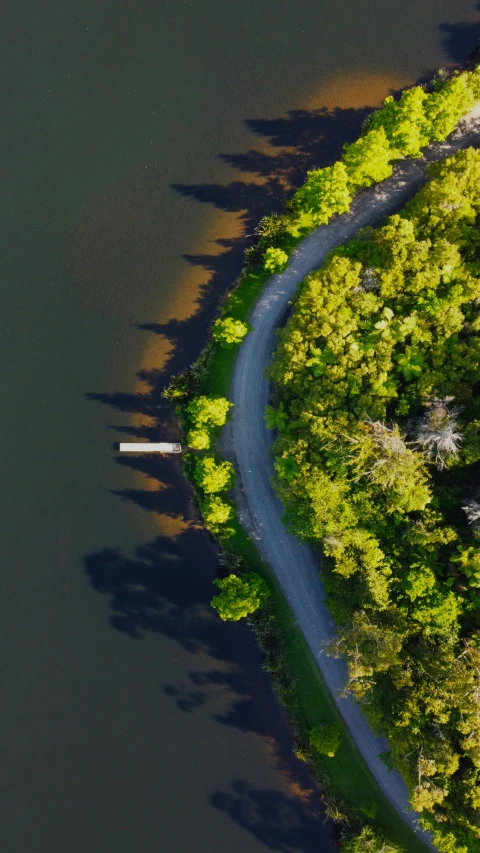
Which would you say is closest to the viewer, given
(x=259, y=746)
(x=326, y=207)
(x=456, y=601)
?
(x=456, y=601)

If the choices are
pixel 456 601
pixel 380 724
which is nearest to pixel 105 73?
pixel 456 601

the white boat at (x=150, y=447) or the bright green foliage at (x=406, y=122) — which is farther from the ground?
the bright green foliage at (x=406, y=122)

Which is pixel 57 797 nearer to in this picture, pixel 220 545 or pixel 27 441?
pixel 220 545

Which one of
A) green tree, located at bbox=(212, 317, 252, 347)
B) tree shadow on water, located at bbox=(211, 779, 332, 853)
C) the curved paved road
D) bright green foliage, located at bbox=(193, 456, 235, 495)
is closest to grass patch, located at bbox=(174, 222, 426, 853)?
the curved paved road

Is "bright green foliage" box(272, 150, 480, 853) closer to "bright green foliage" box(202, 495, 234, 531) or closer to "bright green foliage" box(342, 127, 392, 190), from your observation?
"bright green foliage" box(342, 127, 392, 190)

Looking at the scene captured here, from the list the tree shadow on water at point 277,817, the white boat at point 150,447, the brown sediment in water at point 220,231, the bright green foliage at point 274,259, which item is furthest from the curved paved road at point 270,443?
the tree shadow on water at point 277,817

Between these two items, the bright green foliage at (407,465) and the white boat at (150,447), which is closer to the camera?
the bright green foliage at (407,465)

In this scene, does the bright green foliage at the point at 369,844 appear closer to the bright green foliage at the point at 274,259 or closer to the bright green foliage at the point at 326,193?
the bright green foliage at the point at 274,259
